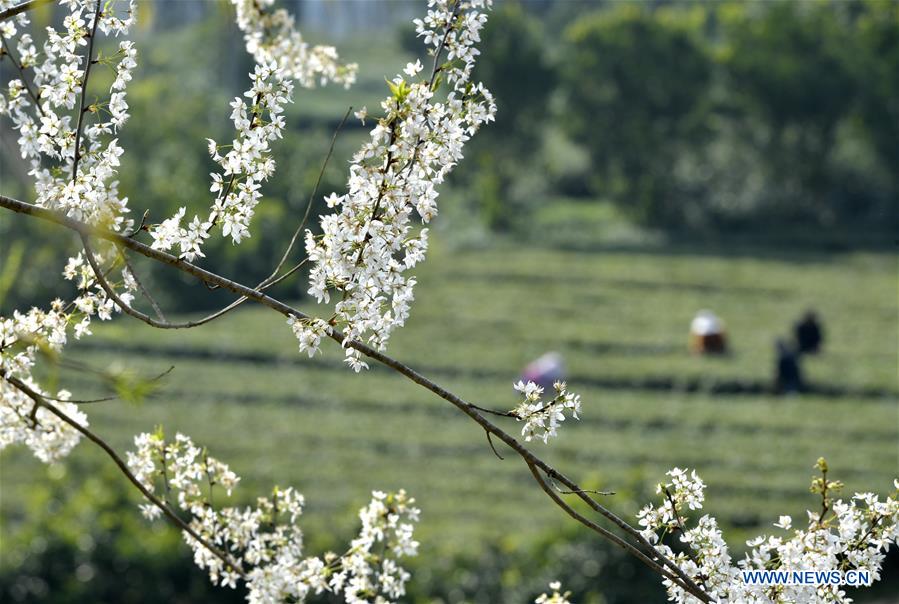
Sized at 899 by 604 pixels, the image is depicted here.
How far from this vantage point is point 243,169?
246cm

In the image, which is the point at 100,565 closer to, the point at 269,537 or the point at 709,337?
the point at 269,537

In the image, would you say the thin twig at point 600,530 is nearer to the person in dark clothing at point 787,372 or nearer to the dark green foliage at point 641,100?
the person in dark clothing at point 787,372

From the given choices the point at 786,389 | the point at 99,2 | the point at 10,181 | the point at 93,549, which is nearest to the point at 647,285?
the point at 786,389

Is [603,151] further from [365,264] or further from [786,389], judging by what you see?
[365,264]

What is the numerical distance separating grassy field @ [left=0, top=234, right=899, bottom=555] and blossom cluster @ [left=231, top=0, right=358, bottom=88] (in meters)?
8.12

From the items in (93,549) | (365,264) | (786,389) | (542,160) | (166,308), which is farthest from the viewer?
(542,160)

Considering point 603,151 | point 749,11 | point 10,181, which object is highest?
point 749,11

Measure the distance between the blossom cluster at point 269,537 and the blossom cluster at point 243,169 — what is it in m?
0.60

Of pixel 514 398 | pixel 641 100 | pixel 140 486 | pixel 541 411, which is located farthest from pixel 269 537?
pixel 641 100

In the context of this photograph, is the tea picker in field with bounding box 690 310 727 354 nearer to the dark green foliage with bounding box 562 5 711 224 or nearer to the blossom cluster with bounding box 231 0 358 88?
the dark green foliage with bounding box 562 5 711 224

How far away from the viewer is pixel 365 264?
239 cm

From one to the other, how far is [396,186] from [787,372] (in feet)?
55.5

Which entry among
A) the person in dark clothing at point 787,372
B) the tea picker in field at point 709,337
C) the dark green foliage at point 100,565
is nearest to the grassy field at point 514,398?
the person in dark clothing at point 787,372

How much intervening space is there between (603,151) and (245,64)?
1738cm
